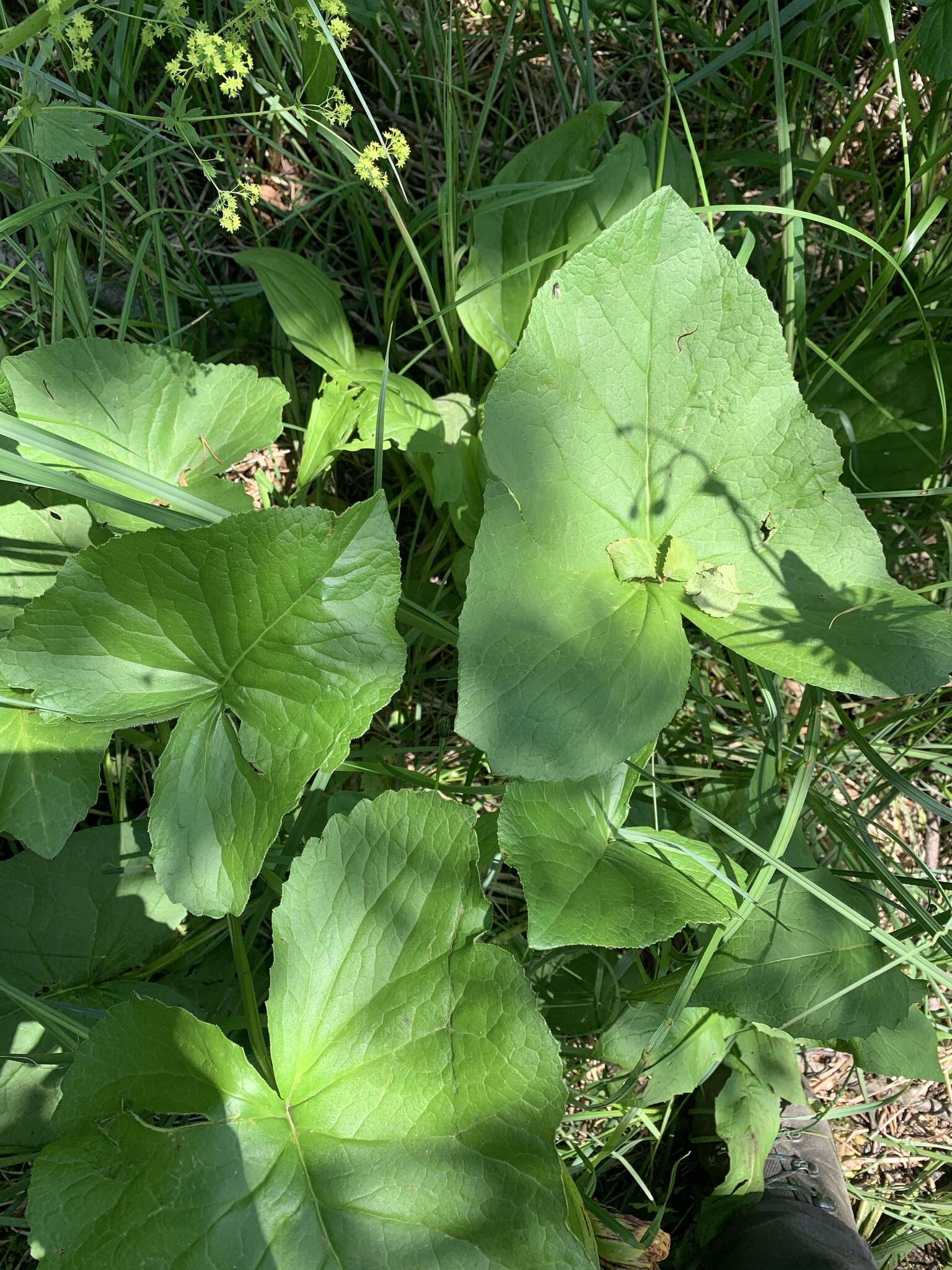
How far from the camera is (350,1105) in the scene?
145cm

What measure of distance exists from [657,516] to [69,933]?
1.50m

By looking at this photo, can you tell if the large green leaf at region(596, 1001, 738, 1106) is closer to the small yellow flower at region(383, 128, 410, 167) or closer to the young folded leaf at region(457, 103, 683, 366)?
the young folded leaf at region(457, 103, 683, 366)

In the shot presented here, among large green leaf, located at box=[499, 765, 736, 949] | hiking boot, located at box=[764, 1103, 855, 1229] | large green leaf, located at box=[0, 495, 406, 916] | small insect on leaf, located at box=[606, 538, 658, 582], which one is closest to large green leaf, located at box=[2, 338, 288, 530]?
large green leaf, located at box=[0, 495, 406, 916]

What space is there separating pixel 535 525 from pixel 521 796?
0.47 meters

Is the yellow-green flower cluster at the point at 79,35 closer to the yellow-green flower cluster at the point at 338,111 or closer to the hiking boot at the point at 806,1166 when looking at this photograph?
the yellow-green flower cluster at the point at 338,111

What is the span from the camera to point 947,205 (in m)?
2.44

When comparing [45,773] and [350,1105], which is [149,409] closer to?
[45,773]

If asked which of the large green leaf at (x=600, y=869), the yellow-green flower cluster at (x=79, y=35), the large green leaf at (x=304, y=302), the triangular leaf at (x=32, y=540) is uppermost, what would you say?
the yellow-green flower cluster at (x=79, y=35)

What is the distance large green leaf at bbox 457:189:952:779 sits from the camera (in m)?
1.54

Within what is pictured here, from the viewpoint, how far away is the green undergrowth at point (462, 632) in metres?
1.44

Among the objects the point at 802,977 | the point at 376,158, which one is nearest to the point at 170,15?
the point at 376,158

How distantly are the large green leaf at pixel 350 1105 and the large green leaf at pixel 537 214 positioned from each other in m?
1.17

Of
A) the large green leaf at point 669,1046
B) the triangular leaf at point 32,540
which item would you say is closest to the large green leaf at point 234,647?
the triangular leaf at point 32,540

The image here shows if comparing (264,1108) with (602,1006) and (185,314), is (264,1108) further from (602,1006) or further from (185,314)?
(185,314)
